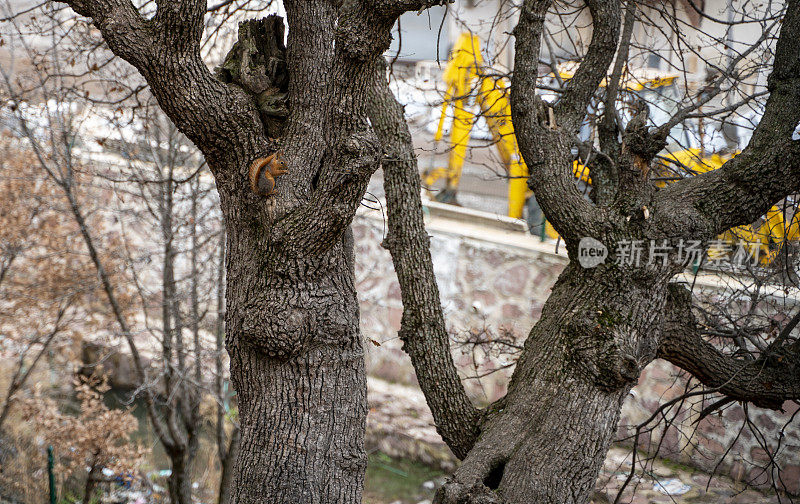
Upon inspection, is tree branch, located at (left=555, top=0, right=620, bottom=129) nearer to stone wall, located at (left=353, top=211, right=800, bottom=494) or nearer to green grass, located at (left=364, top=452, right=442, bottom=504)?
stone wall, located at (left=353, top=211, right=800, bottom=494)

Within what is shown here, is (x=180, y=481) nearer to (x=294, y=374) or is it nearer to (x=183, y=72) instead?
(x=294, y=374)

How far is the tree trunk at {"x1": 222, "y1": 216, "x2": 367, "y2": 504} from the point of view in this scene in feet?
9.55

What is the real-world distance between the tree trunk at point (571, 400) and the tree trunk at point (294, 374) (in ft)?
1.63

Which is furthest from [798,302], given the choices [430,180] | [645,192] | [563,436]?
[430,180]

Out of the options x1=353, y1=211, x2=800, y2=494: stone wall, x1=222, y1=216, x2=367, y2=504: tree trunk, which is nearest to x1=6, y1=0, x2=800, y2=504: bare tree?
x1=222, y1=216, x2=367, y2=504: tree trunk

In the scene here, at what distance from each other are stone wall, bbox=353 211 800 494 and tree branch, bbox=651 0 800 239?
313cm

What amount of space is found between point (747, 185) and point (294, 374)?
220 cm

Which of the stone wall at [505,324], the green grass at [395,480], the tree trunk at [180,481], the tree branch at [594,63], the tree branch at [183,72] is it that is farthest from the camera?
the green grass at [395,480]

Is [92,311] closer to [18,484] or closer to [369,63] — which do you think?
[18,484]

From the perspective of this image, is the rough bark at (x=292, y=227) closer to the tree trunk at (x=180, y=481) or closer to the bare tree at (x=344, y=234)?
the bare tree at (x=344, y=234)

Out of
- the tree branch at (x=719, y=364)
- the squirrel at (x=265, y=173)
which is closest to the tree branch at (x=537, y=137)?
the tree branch at (x=719, y=364)

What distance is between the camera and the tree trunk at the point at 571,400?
123 inches

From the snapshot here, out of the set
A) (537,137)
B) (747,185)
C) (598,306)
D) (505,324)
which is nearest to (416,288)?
(537,137)
